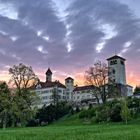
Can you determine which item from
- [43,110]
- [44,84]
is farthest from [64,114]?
[44,84]

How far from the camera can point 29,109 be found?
3125 inches

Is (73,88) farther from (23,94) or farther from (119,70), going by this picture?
(23,94)

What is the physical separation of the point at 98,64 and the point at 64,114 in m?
20.2

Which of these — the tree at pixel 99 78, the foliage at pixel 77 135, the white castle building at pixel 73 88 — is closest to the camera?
the foliage at pixel 77 135

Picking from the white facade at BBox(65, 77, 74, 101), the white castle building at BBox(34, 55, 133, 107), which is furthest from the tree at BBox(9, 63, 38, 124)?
the white facade at BBox(65, 77, 74, 101)

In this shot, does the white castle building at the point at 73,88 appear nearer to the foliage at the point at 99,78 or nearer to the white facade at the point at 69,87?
the white facade at the point at 69,87

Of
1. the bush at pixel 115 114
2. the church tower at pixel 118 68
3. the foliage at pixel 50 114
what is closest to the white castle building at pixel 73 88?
the church tower at pixel 118 68

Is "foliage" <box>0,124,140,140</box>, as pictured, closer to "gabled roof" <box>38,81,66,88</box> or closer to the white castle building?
the white castle building

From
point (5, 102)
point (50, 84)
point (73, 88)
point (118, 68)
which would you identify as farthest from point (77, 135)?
point (73, 88)

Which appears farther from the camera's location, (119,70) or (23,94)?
(119,70)

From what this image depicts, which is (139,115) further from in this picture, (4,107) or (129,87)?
(129,87)

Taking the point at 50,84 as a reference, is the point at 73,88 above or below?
below

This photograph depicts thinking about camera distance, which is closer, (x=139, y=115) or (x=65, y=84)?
(x=139, y=115)

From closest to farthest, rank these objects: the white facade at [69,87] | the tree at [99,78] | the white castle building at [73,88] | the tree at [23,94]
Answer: the tree at [23,94] → the tree at [99,78] → the white castle building at [73,88] → the white facade at [69,87]
